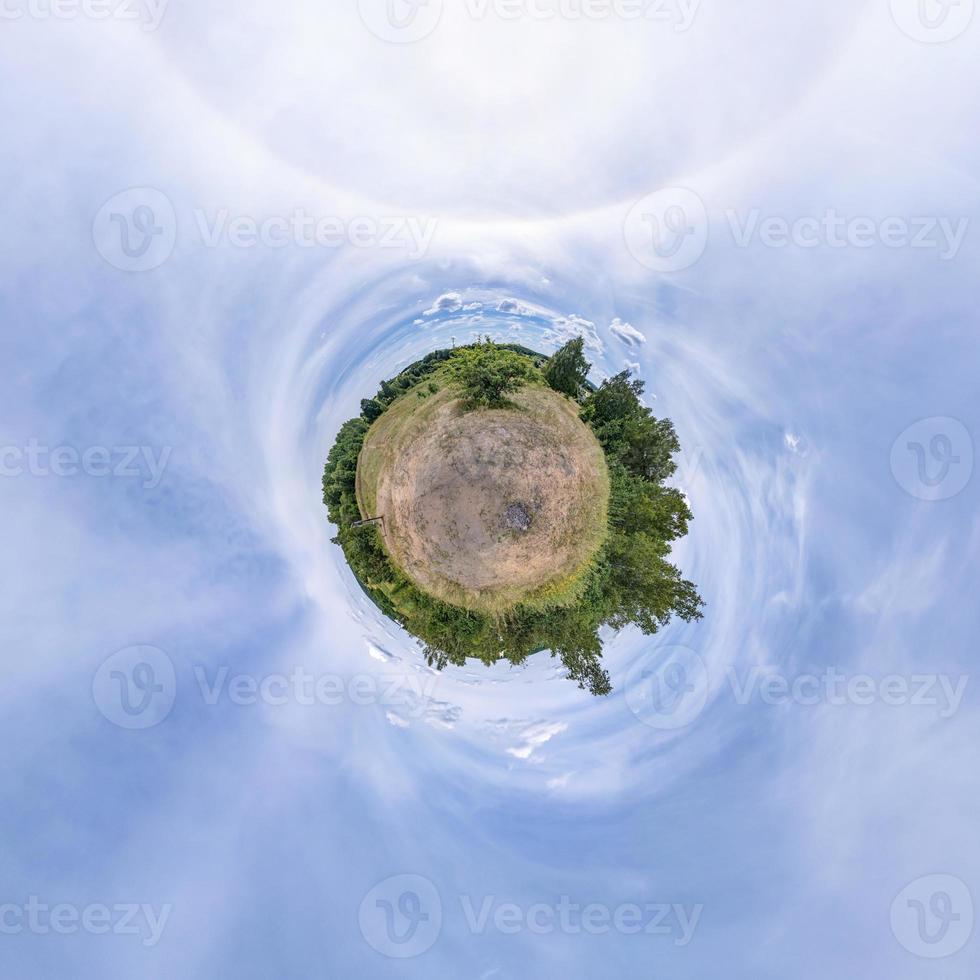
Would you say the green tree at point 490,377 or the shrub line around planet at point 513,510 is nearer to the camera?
the shrub line around planet at point 513,510

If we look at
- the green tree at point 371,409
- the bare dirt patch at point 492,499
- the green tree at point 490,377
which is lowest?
the bare dirt patch at point 492,499

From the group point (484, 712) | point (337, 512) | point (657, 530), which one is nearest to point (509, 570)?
point (657, 530)

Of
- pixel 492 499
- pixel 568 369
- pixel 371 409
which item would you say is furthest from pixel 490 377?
pixel 371 409

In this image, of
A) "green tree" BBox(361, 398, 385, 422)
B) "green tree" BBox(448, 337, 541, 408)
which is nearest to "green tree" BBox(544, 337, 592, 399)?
"green tree" BBox(448, 337, 541, 408)

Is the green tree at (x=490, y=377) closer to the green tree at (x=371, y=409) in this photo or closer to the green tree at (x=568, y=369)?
the green tree at (x=568, y=369)

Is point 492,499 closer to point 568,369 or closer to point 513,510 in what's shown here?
point 513,510

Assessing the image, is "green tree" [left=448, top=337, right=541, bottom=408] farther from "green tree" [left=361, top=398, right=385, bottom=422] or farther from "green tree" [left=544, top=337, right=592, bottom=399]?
"green tree" [left=361, top=398, right=385, bottom=422]

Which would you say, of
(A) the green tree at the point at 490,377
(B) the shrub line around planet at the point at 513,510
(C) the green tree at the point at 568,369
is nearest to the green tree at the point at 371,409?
(B) the shrub line around planet at the point at 513,510
